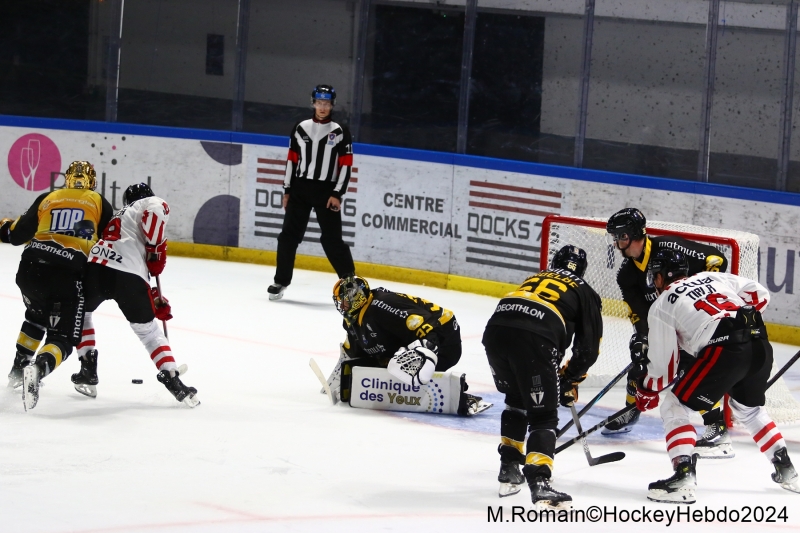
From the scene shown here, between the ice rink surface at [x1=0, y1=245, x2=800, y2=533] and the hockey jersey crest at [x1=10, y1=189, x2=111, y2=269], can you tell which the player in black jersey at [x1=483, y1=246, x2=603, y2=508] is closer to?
the ice rink surface at [x1=0, y1=245, x2=800, y2=533]

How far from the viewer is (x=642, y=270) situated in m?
5.16

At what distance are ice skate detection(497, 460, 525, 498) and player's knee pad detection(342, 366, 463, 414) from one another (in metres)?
1.13

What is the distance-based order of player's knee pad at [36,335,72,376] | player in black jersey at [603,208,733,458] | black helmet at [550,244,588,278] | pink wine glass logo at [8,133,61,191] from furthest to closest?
1. pink wine glass logo at [8,133,61,191]
2. player's knee pad at [36,335,72,376]
3. player in black jersey at [603,208,733,458]
4. black helmet at [550,244,588,278]

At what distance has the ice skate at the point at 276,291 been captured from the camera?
7.90 meters

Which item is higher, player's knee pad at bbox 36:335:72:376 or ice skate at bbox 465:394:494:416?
player's knee pad at bbox 36:335:72:376

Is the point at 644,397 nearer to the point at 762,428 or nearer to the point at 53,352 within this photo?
the point at 762,428

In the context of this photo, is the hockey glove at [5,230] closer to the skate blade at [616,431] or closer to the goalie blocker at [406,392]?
the goalie blocker at [406,392]

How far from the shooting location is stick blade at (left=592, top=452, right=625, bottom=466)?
4.39m

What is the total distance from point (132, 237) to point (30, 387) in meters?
0.77

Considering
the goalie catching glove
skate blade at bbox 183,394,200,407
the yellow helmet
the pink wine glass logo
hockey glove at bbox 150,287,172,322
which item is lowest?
skate blade at bbox 183,394,200,407

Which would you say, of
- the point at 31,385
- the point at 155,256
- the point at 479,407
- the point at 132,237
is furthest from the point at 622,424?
the point at 31,385

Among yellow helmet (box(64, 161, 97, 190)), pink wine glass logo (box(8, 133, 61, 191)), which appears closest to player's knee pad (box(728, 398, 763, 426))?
yellow helmet (box(64, 161, 97, 190))

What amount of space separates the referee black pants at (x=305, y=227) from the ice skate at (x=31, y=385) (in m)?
3.02

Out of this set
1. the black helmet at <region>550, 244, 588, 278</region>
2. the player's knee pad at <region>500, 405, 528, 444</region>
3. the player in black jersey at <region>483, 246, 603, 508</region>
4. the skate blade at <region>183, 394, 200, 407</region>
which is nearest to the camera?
the player in black jersey at <region>483, 246, 603, 508</region>
